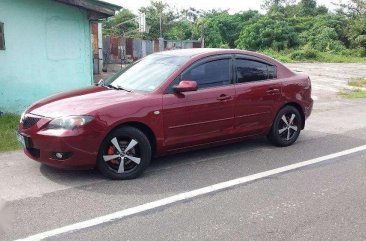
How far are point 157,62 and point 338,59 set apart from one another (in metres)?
36.8

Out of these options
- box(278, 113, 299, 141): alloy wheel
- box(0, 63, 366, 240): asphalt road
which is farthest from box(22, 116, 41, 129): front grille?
box(278, 113, 299, 141): alloy wheel

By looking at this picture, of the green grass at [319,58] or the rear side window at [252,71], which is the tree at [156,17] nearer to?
the green grass at [319,58]

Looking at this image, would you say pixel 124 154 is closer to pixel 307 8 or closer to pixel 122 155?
pixel 122 155

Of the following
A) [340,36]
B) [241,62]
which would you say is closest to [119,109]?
[241,62]

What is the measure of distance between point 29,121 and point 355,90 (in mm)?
14855

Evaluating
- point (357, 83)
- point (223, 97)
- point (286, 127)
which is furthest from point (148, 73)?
point (357, 83)

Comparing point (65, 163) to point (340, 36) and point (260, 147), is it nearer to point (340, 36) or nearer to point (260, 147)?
point (260, 147)

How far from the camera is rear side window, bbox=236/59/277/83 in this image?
253 inches

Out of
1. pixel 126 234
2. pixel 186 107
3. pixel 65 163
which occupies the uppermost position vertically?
pixel 186 107

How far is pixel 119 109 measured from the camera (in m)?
5.16

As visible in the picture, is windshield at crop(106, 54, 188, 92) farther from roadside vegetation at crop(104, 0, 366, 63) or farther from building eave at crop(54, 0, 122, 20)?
roadside vegetation at crop(104, 0, 366, 63)

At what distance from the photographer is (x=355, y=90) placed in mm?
17078

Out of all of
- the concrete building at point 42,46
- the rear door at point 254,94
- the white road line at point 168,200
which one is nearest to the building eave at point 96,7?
the concrete building at point 42,46

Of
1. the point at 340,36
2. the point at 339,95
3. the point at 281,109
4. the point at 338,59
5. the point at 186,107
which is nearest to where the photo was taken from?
the point at 186,107
